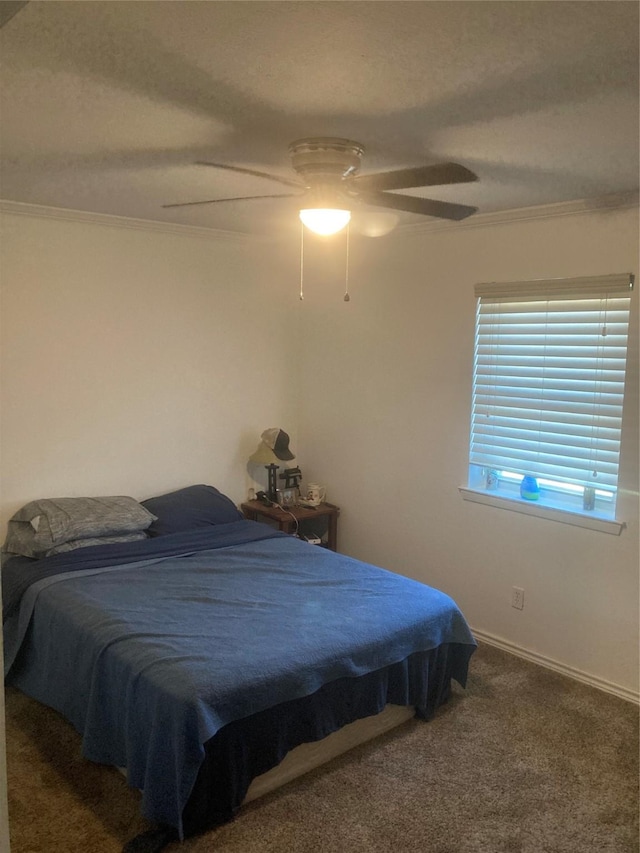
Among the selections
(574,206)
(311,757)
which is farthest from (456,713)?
(574,206)

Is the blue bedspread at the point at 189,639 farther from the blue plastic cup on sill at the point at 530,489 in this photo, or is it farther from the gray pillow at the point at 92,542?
the blue plastic cup on sill at the point at 530,489

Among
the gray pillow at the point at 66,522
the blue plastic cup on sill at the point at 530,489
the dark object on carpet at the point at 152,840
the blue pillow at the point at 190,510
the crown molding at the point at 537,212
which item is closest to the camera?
the dark object on carpet at the point at 152,840

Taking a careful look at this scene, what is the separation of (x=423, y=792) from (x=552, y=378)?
6.45 feet

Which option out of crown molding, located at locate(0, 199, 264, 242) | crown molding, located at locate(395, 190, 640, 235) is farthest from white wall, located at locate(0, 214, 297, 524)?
crown molding, located at locate(395, 190, 640, 235)

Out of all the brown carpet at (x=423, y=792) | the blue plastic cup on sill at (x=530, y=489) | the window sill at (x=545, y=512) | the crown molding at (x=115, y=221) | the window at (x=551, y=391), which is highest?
the crown molding at (x=115, y=221)

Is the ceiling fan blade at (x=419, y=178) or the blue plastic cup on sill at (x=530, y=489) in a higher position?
the ceiling fan blade at (x=419, y=178)

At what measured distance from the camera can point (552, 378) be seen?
11.1 feet

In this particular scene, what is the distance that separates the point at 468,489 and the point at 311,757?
1700 millimetres

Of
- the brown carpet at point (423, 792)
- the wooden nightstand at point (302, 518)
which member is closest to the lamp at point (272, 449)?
the wooden nightstand at point (302, 518)

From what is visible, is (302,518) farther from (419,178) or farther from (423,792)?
(419,178)

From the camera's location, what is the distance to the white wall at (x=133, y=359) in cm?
356

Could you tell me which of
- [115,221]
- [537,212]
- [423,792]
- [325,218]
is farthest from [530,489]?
[115,221]

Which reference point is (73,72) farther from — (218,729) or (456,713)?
(456,713)

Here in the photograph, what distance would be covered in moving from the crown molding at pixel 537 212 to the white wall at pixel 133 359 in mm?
1196
